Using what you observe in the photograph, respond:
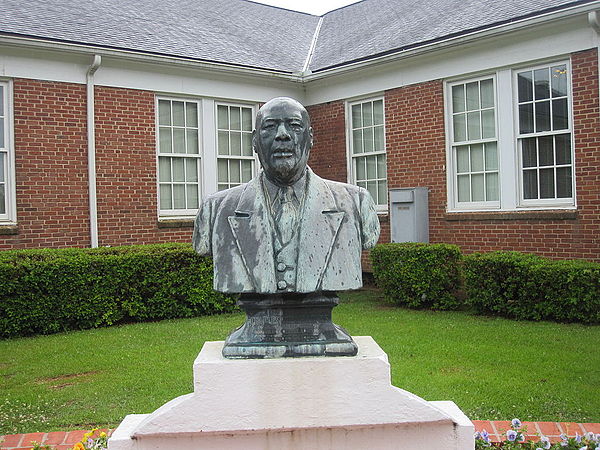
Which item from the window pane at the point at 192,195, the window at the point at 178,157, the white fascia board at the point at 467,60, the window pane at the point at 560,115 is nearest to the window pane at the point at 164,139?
the window at the point at 178,157

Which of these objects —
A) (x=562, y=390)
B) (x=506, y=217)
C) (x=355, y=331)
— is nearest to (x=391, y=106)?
(x=506, y=217)

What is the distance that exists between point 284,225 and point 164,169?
953 cm

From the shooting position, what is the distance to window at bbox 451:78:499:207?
468 inches

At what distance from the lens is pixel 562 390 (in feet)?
20.3

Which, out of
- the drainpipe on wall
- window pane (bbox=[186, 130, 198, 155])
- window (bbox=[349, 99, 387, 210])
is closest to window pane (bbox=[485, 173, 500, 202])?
window (bbox=[349, 99, 387, 210])

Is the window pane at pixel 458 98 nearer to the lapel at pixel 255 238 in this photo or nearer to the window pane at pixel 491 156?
the window pane at pixel 491 156

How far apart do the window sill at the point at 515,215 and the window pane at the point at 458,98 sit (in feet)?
6.15

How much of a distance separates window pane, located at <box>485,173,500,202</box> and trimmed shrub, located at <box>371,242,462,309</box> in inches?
57.8

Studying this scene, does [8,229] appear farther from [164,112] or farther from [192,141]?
[192,141]

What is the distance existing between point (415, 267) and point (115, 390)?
5909 millimetres

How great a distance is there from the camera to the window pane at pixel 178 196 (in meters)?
13.0

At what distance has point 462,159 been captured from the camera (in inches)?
487

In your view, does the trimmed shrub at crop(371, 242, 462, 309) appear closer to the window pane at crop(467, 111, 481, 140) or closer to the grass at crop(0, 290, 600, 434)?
the grass at crop(0, 290, 600, 434)

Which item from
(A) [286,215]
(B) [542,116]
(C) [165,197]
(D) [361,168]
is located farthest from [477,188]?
(A) [286,215]
